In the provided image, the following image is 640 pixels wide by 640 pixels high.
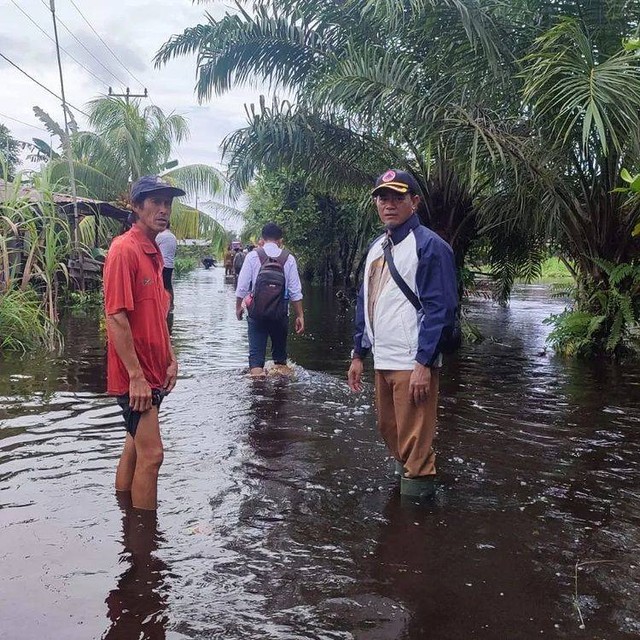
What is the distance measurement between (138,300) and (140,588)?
1398 mm

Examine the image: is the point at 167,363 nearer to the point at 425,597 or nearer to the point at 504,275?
the point at 425,597

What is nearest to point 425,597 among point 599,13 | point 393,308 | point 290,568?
point 290,568

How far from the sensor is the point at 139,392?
11.6 ft

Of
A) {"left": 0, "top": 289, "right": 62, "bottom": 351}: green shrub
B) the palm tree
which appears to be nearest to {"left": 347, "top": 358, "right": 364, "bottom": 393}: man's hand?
{"left": 0, "top": 289, "right": 62, "bottom": 351}: green shrub

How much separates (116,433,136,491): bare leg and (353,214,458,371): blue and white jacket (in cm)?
150

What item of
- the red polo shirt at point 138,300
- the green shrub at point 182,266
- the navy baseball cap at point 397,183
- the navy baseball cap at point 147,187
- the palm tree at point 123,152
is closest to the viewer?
the red polo shirt at point 138,300

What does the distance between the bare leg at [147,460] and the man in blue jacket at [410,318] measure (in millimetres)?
1353

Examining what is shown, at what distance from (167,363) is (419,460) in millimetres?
1558

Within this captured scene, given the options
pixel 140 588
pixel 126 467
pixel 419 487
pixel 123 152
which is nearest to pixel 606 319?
pixel 419 487

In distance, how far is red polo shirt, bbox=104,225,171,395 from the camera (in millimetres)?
3518

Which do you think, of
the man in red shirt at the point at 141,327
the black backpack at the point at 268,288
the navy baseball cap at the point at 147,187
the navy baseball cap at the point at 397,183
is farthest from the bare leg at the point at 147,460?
the black backpack at the point at 268,288

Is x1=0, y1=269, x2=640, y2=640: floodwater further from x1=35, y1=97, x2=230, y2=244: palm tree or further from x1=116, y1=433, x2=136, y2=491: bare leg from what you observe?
x1=35, y1=97, x2=230, y2=244: palm tree

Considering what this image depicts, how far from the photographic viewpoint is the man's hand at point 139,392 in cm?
355

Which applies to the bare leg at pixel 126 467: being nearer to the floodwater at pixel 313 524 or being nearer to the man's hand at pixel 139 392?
the floodwater at pixel 313 524
